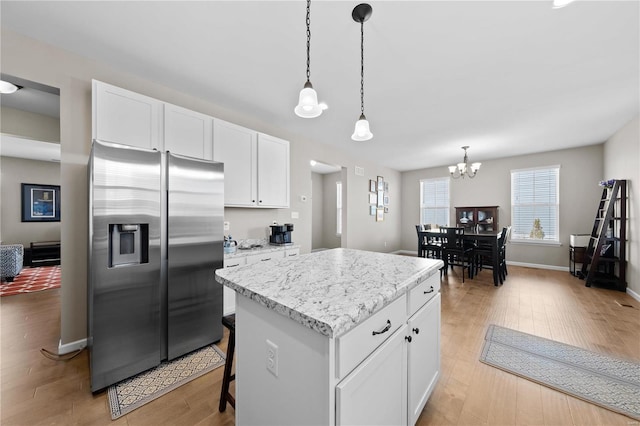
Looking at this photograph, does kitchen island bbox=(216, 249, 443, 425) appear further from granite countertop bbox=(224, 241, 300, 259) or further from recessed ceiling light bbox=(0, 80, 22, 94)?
recessed ceiling light bbox=(0, 80, 22, 94)

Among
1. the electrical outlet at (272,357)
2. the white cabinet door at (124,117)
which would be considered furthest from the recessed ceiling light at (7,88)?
the electrical outlet at (272,357)

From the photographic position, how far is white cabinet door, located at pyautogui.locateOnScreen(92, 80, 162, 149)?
6.85 feet

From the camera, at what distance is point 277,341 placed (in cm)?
93

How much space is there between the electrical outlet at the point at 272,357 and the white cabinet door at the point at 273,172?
2.56 metres

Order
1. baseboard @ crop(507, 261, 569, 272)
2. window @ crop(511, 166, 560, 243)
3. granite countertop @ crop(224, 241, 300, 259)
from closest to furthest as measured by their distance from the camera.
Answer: granite countertop @ crop(224, 241, 300, 259), baseboard @ crop(507, 261, 569, 272), window @ crop(511, 166, 560, 243)

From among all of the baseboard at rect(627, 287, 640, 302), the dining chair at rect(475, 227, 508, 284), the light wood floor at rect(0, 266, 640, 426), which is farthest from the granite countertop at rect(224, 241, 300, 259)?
the baseboard at rect(627, 287, 640, 302)

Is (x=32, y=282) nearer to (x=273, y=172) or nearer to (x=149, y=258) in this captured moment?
(x=149, y=258)

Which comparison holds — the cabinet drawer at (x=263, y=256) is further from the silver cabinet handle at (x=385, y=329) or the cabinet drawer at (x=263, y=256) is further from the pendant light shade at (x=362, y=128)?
the silver cabinet handle at (x=385, y=329)

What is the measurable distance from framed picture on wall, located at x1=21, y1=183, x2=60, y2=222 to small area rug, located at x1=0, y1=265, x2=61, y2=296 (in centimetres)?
137

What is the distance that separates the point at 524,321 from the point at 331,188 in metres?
5.88

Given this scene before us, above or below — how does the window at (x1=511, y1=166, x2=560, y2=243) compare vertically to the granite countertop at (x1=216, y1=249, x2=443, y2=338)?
above

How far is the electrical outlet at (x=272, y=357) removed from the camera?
3.09ft

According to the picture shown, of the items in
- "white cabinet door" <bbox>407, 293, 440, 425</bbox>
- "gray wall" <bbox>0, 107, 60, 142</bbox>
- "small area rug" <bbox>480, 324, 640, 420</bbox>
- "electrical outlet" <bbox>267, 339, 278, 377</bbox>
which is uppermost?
"gray wall" <bbox>0, 107, 60, 142</bbox>

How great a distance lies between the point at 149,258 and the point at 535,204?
7.18 meters
